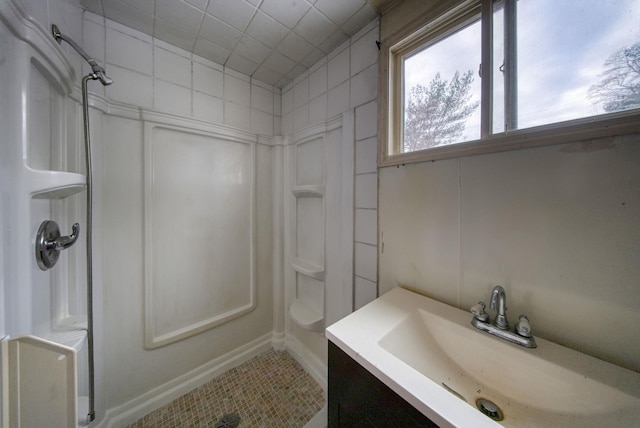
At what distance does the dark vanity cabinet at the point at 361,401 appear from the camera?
1.56ft

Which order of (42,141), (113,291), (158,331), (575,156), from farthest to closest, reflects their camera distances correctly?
(158,331), (113,291), (42,141), (575,156)

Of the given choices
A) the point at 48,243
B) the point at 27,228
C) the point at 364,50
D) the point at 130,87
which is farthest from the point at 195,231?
the point at 364,50

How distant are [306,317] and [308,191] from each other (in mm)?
863

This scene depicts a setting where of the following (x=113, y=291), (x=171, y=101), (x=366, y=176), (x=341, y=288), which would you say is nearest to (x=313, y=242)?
(x=341, y=288)

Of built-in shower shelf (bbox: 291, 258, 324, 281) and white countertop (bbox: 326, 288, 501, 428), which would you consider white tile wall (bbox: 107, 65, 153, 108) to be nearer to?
built-in shower shelf (bbox: 291, 258, 324, 281)

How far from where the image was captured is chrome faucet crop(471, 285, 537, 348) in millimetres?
588

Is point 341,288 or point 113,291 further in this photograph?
point 341,288

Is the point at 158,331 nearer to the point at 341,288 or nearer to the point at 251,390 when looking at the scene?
the point at 251,390

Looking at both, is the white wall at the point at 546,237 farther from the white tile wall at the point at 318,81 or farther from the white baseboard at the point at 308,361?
the white baseboard at the point at 308,361

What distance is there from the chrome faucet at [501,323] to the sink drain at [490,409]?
0.18 metres

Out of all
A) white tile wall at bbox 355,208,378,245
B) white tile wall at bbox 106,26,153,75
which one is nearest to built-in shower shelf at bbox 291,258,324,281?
white tile wall at bbox 355,208,378,245

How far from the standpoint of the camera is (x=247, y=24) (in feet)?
3.56

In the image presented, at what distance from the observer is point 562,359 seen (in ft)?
1.75

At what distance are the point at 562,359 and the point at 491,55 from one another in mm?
966
